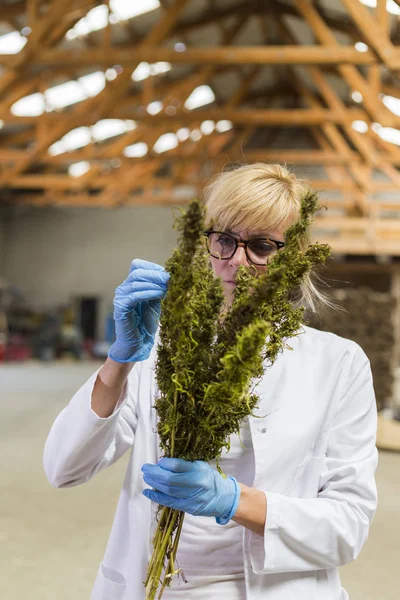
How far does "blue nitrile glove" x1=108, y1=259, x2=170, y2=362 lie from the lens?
60.4 inches

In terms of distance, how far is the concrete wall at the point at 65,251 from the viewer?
21.3m

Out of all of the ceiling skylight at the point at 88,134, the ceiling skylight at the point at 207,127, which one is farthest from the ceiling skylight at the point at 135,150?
the ceiling skylight at the point at 207,127

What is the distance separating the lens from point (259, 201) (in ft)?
5.69

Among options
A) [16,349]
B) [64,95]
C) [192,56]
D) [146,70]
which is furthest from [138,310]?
[16,349]

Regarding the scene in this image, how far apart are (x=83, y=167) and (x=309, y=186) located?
726 inches

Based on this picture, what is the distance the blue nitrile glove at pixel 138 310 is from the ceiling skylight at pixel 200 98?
50.0 feet

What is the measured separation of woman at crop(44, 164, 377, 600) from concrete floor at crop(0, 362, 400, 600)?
2.42 meters

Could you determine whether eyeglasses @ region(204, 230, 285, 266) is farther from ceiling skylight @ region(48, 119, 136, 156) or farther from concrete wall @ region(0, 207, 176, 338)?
concrete wall @ region(0, 207, 176, 338)

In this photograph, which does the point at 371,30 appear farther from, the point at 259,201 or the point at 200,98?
the point at 200,98

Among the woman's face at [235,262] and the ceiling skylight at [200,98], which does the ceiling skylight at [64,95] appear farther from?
the woman's face at [235,262]

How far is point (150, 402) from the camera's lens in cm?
183

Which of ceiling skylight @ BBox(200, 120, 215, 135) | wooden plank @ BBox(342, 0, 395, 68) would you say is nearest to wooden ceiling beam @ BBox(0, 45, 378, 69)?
wooden plank @ BBox(342, 0, 395, 68)

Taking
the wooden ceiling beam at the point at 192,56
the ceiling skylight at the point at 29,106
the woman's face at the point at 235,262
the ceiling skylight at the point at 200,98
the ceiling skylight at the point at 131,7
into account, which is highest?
the ceiling skylight at the point at 200,98

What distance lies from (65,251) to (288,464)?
20.3 metres
